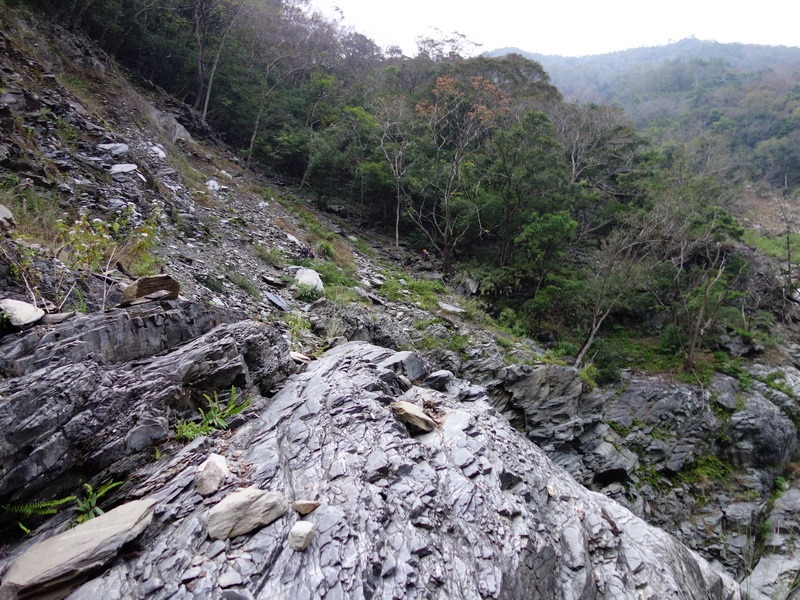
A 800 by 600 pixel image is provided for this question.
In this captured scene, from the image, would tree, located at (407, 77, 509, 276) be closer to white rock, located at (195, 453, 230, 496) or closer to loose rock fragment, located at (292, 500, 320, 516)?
white rock, located at (195, 453, 230, 496)

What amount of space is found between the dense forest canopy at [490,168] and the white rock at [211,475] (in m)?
12.6

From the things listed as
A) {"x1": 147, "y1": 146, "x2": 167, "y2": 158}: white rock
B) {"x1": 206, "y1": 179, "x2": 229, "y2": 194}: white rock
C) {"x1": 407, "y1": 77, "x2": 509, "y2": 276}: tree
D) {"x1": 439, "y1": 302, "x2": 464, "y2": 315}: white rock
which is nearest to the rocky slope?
{"x1": 147, "y1": 146, "x2": 167, "y2": 158}: white rock

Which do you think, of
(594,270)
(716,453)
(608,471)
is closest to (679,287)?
Result: (594,270)

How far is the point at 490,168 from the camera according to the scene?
16.9m

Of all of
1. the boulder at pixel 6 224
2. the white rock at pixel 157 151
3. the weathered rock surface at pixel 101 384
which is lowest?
the weathered rock surface at pixel 101 384

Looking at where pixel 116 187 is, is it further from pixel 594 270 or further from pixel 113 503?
pixel 594 270

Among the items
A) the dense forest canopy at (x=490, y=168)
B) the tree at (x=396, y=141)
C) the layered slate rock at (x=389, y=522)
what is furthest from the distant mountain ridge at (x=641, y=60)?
the layered slate rock at (x=389, y=522)

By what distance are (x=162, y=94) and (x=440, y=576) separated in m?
22.3

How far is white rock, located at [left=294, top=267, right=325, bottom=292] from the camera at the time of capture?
10.3 metres

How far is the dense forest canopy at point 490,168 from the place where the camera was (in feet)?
50.3

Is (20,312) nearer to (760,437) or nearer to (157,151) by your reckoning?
(157,151)

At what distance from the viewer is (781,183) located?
33000mm

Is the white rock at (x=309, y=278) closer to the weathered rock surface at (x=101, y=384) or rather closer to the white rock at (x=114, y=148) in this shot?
the white rock at (x=114, y=148)

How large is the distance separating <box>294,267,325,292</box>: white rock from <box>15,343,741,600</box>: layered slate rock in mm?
5279
